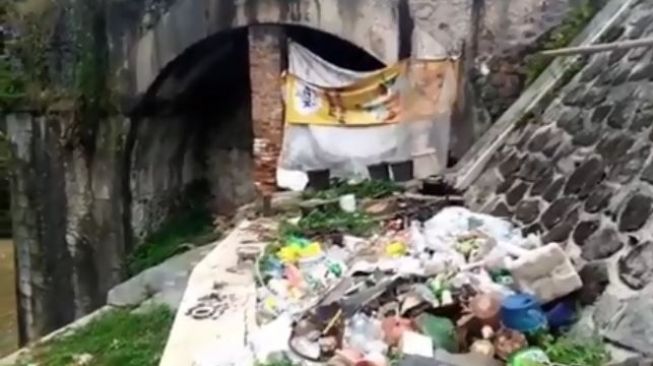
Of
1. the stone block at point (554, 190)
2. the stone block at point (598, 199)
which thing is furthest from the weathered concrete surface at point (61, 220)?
the stone block at point (598, 199)

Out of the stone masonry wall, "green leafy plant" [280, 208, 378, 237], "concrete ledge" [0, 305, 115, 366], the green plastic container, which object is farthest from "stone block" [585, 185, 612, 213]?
"concrete ledge" [0, 305, 115, 366]

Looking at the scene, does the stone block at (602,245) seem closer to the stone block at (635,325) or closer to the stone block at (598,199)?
A: the stone block at (598,199)

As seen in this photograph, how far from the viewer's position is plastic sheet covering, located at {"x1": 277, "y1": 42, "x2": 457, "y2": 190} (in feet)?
27.2

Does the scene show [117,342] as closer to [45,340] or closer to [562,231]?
[45,340]

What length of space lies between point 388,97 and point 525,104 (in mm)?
1322

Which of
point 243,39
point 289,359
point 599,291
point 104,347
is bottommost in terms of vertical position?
point 104,347

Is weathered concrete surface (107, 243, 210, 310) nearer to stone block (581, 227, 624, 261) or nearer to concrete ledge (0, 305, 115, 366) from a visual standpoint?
concrete ledge (0, 305, 115, 366)

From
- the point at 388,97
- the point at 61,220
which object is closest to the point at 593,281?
the point at 388,97

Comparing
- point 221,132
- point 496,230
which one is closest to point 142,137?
point 221,132

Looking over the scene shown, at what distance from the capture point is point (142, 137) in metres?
10.4

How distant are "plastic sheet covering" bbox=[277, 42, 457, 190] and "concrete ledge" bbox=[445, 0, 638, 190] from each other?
40cm

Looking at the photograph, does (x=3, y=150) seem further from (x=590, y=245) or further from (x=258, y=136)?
(x=590, y=245)

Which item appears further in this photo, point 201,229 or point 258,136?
point 201,229

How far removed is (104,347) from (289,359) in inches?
115
